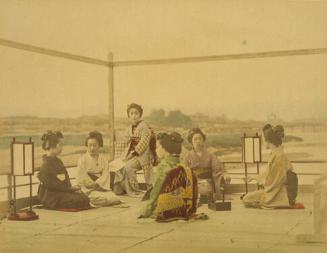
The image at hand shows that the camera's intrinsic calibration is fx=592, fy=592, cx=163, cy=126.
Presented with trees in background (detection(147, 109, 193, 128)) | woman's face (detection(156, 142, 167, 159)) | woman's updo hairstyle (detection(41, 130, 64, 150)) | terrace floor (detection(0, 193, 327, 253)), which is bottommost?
terrace floor (detection(0, 193, 327, 253))

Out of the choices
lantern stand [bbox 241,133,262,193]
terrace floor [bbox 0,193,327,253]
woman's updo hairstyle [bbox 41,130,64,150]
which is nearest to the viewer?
terrace floor [bbox 0,193,327,253]

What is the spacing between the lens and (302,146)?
11.0 feet

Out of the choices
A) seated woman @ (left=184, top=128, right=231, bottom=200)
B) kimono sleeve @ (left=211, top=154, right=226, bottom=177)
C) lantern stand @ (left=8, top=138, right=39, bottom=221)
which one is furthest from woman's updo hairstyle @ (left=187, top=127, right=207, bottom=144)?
lantern stand @ (left=8, top=138, right=39, bottom=221)

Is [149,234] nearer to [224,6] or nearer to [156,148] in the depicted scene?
[156,148]

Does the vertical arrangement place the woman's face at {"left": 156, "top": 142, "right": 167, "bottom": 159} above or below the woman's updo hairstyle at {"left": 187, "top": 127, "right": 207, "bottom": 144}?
below

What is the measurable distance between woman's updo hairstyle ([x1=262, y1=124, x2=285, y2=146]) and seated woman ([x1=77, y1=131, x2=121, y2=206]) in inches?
37.9

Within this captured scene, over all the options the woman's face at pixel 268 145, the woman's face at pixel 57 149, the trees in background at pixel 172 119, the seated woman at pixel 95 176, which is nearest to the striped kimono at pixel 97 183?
the seated woman at pixel 95 176

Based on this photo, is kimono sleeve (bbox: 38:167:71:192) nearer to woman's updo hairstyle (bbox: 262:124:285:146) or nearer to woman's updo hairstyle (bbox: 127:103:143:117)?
woman's updo hairstyle (bbox: 127:103:143:117)

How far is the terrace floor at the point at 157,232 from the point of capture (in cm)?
329

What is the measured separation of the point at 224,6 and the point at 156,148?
2.98 feet

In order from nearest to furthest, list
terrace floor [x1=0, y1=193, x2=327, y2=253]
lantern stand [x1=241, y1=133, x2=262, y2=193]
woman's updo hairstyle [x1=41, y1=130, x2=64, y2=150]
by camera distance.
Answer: terrace floor [x1=0, y1=193, x2=327, y2=253], lantern stand [x1=241, y1=133, x2=262, y2=193], woman's updo hairstyle [x1=41, y1=130, x2=64, y2=150]

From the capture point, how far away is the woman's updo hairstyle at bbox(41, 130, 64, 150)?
11.5 ft

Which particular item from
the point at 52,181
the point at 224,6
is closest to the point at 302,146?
the point at 224,6

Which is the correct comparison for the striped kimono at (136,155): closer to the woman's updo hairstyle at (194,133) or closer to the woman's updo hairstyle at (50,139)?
the woman's updo hairstyle at (194,133)
